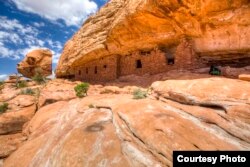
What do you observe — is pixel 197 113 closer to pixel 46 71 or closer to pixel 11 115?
pixel 11 115

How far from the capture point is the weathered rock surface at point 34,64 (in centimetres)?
2741

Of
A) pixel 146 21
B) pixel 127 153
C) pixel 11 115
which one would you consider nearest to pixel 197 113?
pixel 127 153

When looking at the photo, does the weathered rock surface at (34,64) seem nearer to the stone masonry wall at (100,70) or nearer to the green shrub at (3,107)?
the stone masonry wall at (100,70)

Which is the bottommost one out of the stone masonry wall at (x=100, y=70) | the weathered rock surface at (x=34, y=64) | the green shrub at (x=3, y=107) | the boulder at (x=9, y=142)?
the boulder at (x=9, y=142)

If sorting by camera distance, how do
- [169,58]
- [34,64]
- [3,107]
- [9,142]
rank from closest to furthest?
[9,142] → [3,107] → [169,58] → [34,64]

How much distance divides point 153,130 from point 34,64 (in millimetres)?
25300

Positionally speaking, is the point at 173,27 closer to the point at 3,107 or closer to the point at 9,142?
the point at 9,142

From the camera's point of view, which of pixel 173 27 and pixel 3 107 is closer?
pixel 173 27

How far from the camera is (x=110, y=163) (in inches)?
206

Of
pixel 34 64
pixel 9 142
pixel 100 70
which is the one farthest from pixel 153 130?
pixel 34 64

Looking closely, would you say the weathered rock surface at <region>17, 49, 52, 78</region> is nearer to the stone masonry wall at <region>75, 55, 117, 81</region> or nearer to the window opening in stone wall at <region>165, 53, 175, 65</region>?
the stone masonry wall at <region>75, 55, 117, 81</region>

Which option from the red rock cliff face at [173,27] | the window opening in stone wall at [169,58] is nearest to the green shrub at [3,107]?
the red rock cliff face at [173,27]

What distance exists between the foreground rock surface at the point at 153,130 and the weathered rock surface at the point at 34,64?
2062 centimetres

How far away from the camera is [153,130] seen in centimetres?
555
